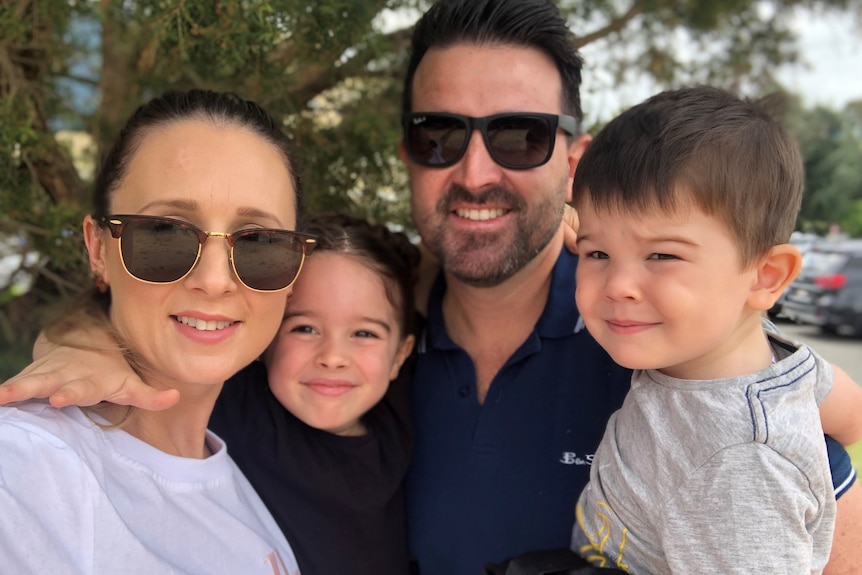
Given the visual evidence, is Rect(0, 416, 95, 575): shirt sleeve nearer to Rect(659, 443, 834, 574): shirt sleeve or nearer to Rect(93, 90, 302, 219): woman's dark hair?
Rect(93, 90, 302, 219): woman's dark hair

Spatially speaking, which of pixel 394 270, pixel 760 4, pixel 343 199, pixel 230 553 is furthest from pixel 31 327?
pixel 760 4

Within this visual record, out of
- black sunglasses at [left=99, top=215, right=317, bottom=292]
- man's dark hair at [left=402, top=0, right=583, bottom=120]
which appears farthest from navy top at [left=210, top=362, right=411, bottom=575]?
man's dark hair at [left=402, top=0, right=583, bottom=120]

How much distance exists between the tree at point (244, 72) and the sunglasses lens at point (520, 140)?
27.5 inches

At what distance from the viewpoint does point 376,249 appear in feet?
8.18

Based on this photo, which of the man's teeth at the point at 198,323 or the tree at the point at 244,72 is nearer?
the man's teeth at the point at 198,323

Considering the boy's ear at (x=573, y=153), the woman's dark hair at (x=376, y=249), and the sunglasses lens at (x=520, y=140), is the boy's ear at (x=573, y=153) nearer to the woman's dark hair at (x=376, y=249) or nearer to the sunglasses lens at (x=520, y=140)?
the sunglasses lens at (x=520, y=140)

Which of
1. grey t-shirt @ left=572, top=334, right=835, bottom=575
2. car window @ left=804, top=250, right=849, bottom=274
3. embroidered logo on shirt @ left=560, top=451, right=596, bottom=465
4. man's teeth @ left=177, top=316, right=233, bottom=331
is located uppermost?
car window @ left=804, top=250, right=849, bottom=274

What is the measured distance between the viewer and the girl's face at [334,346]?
2.23 metres

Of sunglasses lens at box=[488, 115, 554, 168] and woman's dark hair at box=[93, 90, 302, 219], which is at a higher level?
sunglasses lens at box=[488, 115, 554, 168]

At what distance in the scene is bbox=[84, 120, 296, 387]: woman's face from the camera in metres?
1.75

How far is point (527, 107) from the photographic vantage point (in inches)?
97.3

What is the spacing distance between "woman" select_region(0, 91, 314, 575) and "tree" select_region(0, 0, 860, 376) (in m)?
0.61

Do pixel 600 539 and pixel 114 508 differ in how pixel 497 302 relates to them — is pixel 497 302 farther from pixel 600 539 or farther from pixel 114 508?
pixel 114 508

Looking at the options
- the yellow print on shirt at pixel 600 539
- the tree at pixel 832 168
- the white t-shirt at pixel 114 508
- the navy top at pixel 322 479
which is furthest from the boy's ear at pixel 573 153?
the white t-shirt at pixel 114 508
